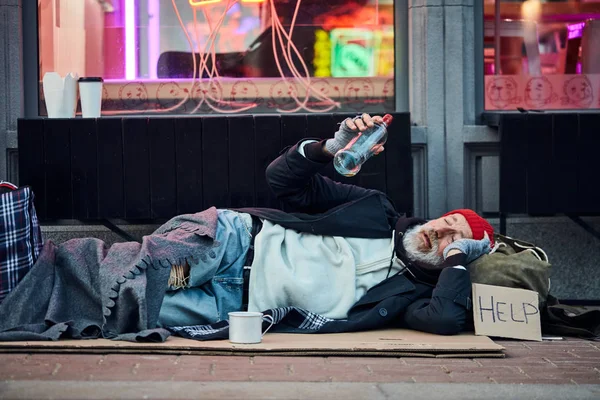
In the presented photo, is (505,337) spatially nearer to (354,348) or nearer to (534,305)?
(534,305)

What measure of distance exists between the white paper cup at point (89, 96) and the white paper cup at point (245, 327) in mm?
2323

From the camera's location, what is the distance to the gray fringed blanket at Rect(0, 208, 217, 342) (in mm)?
4812

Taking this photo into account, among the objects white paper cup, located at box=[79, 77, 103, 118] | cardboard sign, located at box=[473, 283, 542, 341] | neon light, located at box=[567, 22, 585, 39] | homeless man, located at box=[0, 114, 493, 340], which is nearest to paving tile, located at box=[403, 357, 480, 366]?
homeless man, located at box=[0, 114, 493, 340]

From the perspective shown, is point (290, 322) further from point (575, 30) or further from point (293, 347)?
point (575, 30)

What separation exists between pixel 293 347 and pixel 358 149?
1185mm

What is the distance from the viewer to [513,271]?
532 centimetres

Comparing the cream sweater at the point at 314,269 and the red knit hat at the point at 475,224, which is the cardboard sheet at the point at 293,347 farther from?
the red knit hat at the point at 475,224

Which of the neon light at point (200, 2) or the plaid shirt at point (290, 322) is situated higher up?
the neon light at point (200, 2)

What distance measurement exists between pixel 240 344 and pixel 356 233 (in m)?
1.12

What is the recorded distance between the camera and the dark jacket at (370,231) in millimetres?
5090

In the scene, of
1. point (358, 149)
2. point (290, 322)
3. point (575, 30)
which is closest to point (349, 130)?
point (358, 149)

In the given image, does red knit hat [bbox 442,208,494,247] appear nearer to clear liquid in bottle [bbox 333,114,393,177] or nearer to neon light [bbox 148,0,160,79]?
clear liquid in bottle [bbox 333,114,393,177]

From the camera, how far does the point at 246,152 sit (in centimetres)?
629

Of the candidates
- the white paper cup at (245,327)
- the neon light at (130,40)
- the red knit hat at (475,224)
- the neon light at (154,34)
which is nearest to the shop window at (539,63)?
the red knit hat at (475,224)
